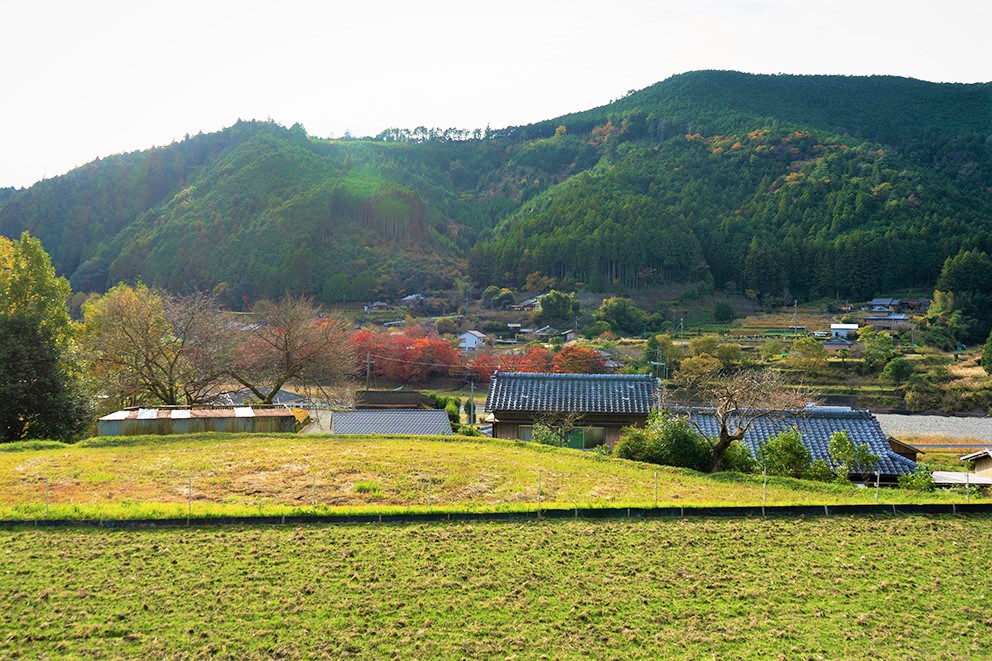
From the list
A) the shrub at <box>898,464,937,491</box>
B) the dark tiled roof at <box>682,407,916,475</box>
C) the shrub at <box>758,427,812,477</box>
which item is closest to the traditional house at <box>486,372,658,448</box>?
the dark tiled roof at <box>682,407,916,475</box>

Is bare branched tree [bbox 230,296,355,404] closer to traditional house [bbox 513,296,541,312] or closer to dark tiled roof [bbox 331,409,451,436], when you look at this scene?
dark tiled roof [bbox 331,409,451,436]

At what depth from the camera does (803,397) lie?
19.1 meters

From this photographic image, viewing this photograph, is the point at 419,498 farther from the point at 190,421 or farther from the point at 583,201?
the point at 583,201

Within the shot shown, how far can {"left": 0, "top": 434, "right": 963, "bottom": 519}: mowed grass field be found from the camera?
39.8 feet

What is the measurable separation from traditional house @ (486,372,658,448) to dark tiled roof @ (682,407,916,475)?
2431 millimetres

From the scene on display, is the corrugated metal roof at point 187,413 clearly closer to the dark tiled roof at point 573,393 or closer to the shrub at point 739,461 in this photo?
the dark tiled roof at point 573,393

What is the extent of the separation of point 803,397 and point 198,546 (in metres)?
15.0

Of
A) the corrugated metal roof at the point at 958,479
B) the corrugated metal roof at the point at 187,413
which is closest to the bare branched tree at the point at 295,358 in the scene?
the corrugated metal roof at the point at 187,413

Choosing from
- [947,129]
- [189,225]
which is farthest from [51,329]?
[947,129]

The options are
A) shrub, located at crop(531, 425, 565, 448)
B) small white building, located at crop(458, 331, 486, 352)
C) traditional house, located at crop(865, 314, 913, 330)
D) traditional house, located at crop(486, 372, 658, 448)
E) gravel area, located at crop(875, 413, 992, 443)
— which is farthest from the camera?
traditional house, located at crop(865, 314, 913, 330)

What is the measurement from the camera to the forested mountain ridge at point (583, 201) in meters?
79.8

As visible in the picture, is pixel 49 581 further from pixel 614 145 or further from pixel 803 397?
pixel 614 145

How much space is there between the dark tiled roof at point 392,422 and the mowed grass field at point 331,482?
5.07 metres

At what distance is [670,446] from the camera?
1659 cm
